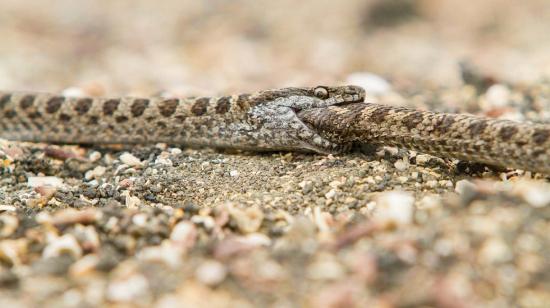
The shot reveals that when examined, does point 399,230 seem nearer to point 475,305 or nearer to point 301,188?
point 475,305

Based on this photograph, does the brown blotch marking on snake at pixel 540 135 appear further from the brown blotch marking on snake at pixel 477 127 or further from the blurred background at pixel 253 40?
the blurred background at pixel 253 40

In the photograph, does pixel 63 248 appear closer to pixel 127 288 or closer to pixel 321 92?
pixel 127 288

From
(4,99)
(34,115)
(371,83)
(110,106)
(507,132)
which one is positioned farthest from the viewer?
(371,83)

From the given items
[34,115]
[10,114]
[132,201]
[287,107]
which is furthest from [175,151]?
[10,114]

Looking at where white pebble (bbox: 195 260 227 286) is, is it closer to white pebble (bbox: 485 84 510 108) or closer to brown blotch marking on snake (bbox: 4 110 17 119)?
brown blotch marking on snake (bbox: 4 110 17 119)

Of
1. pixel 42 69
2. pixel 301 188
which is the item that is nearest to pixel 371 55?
pixel 42 69

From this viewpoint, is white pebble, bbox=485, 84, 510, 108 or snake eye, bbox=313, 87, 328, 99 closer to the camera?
snake eye, bbox=313, 87, 328, 99

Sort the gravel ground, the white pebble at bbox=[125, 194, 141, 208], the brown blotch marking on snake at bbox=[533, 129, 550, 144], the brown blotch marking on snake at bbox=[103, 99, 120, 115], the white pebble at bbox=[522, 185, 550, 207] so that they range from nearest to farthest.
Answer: the gravel ground → the white pebble at bbox=[522, 185, 550, 207] → the brown blotch marking on snake at bbox=[533, 129, 550, 144] → the white pebble at bbox=[125, 194, 141, 208] → the brown blotch marking on snake at bbox=[103, 99, 120, 115]

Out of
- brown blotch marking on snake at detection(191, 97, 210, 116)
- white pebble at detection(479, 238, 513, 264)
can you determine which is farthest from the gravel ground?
brown blotch marking on snake at detection(191, 97, 210, 116)
